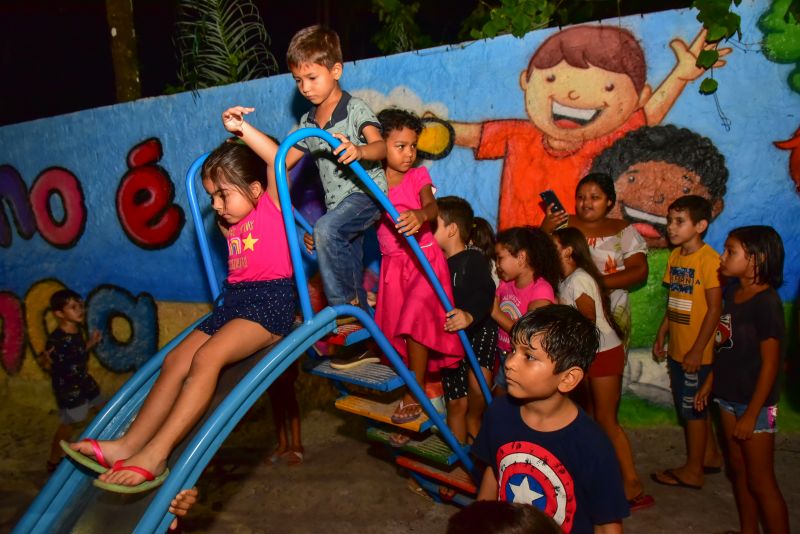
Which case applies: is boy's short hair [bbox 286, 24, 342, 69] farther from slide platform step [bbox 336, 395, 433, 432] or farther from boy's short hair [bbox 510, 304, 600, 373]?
slide platform step [bbox 336, 395, 433, 432]

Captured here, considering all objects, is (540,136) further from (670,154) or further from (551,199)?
(670,154)

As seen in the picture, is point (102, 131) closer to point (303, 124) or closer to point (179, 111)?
point (179, 111)

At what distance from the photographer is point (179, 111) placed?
523cm

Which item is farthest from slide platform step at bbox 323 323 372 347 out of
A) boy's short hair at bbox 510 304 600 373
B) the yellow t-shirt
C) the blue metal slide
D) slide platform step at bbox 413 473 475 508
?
the yellow t-shirt

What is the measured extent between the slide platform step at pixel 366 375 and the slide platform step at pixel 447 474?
20.7 inches

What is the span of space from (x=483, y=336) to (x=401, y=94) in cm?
192

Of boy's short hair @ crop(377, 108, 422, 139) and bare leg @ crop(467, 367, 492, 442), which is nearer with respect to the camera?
boy's short hair @ crop(377, 108, 422, 139)

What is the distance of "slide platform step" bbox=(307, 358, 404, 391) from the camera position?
2828 mm

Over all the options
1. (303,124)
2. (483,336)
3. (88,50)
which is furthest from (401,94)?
(88,50)

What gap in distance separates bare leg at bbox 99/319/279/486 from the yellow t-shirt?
229 cm

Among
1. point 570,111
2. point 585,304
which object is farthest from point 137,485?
point 570,111

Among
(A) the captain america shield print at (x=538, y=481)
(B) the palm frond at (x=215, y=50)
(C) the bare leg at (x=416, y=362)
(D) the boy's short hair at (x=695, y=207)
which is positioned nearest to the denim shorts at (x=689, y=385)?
(D) the boy's short hair at (x=695, y=207)

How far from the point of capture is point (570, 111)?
3975 mm

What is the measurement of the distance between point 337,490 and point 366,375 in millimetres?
1255
